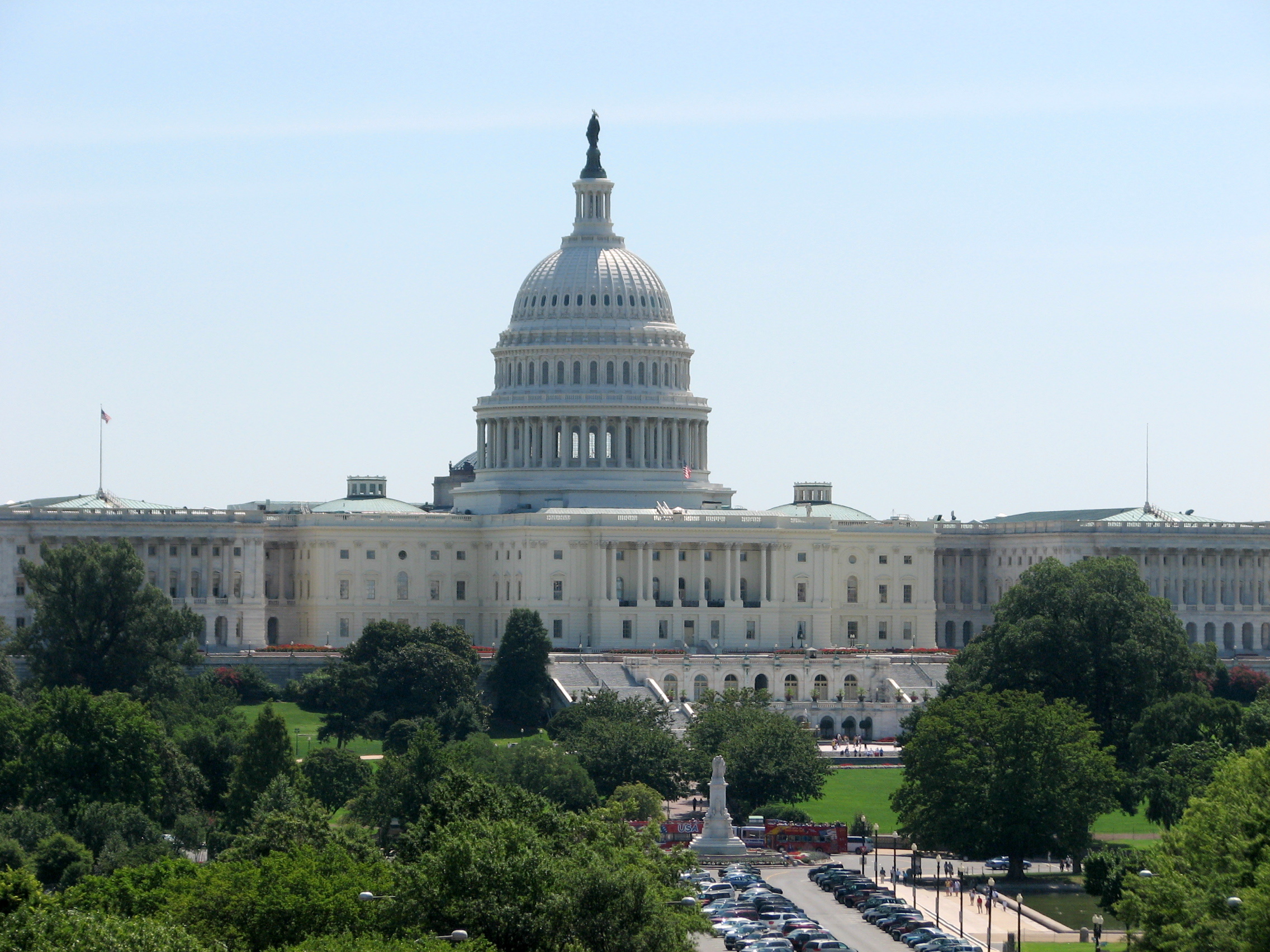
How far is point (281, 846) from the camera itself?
350ft

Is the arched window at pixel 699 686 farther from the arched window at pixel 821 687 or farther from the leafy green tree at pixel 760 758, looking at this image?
the leafy green tree at pixel 760 758

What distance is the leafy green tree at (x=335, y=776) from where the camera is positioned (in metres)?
134

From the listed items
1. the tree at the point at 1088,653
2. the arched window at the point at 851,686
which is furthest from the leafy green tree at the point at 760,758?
the arched window at the point at 851,686

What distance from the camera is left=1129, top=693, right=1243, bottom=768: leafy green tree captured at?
14288 cm

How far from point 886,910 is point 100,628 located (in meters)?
66.8

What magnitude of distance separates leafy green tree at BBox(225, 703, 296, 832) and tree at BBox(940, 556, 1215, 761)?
40046mm

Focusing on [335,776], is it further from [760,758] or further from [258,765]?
[760,758]

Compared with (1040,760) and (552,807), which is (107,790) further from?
(1040,760)

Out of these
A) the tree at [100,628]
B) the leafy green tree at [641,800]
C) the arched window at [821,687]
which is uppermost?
the tree at [100,628]

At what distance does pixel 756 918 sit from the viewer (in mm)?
110875

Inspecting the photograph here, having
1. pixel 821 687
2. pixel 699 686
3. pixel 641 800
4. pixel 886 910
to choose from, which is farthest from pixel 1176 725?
pixel 821 687

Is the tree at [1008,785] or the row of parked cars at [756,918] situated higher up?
the tree at [1008,785]

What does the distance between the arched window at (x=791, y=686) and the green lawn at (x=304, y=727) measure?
31011mm

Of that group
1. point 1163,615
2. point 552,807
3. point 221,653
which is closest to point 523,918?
point 552,807
